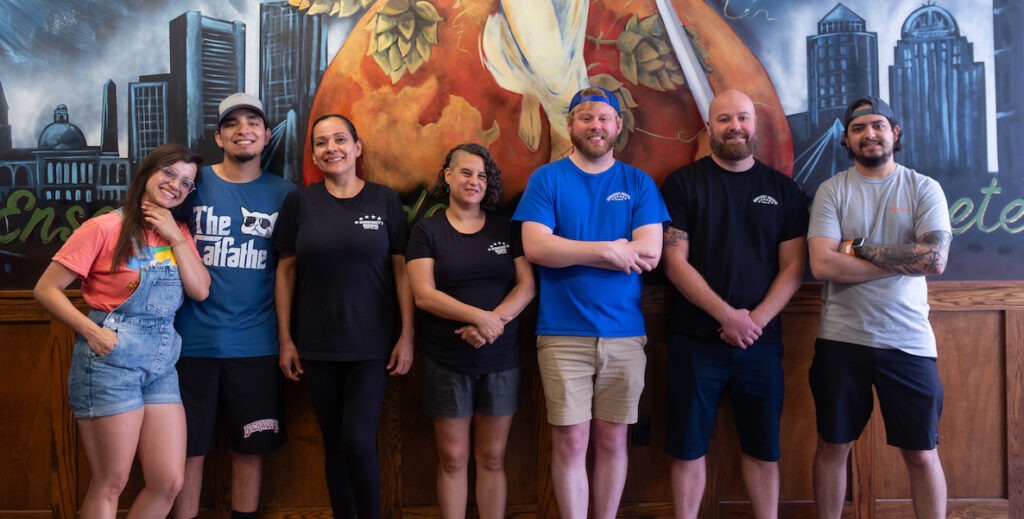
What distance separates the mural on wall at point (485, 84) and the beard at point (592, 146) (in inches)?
16.3

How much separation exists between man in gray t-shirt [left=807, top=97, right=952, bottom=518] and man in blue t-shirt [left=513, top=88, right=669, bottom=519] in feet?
2.50

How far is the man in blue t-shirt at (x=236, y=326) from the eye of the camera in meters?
2.55

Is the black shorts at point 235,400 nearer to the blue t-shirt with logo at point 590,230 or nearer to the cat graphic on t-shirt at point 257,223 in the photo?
the cat graphic on t-shirt at point 257,223

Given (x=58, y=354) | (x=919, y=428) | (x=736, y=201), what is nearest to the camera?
(x=919, y=428)

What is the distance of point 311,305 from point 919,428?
250cm

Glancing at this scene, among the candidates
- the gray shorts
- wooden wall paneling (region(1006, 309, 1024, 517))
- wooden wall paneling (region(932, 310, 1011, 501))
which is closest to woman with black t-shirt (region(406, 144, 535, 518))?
the gray shorts

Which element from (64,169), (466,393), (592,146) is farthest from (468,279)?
(64,169)

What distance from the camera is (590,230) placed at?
2508 mm

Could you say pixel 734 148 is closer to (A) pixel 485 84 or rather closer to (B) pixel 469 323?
(A) pixel 485 84

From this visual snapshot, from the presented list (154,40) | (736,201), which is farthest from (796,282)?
(154,40)

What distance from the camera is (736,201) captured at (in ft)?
8.58

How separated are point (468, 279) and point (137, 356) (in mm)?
1258

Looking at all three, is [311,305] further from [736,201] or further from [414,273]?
[736,201]

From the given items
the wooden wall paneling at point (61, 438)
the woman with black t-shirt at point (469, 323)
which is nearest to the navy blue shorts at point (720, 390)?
the woman with black t-shirt at point (469, 323)
